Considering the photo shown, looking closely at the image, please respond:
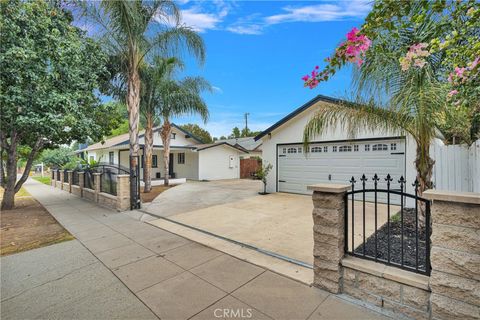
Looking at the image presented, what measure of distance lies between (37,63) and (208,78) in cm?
789

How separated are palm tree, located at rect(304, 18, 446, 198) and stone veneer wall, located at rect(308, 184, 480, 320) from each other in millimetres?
1722

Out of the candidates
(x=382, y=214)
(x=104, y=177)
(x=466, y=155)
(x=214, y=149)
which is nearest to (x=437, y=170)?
(x=466, y=155)

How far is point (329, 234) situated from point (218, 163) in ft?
56.2

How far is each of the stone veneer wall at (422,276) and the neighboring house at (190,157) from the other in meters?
15.8

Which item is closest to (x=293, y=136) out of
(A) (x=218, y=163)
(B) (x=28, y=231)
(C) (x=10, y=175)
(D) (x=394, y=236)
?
(D) (x=394, y=236)

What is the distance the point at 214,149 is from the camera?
1941cm

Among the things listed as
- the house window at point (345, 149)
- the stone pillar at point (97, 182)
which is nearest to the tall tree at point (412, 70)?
the house window at point (345, 149)

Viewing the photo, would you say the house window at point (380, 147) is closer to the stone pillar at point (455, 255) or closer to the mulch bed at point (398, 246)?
the mulch bed at point (398, 246)

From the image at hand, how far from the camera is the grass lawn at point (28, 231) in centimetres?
489

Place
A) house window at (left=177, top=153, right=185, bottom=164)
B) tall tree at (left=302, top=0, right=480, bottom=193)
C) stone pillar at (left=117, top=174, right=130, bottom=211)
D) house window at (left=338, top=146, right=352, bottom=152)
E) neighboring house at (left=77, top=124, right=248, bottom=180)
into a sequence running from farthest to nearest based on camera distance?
house window at (left=177, top=153, right=185, bottom=164), neighboring house at (left=77, top=124, right=248, bottom=180), house window at (left=338, top=146, right=352, bottom=152), stone pillar at (left=117, top=174, right=130, bottom=211), tall tree at (left=302, top=0, right=480, bottom=193)

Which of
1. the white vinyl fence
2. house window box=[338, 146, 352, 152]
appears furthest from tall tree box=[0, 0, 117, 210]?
the white vinyl fence

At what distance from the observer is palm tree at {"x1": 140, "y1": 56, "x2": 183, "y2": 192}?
397 inches

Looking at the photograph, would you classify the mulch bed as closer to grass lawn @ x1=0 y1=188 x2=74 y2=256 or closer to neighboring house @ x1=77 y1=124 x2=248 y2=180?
grass lawn @ x1=0 y1=188 x2=74 y2=256

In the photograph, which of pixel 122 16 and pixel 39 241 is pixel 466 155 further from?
pixel 122 16
